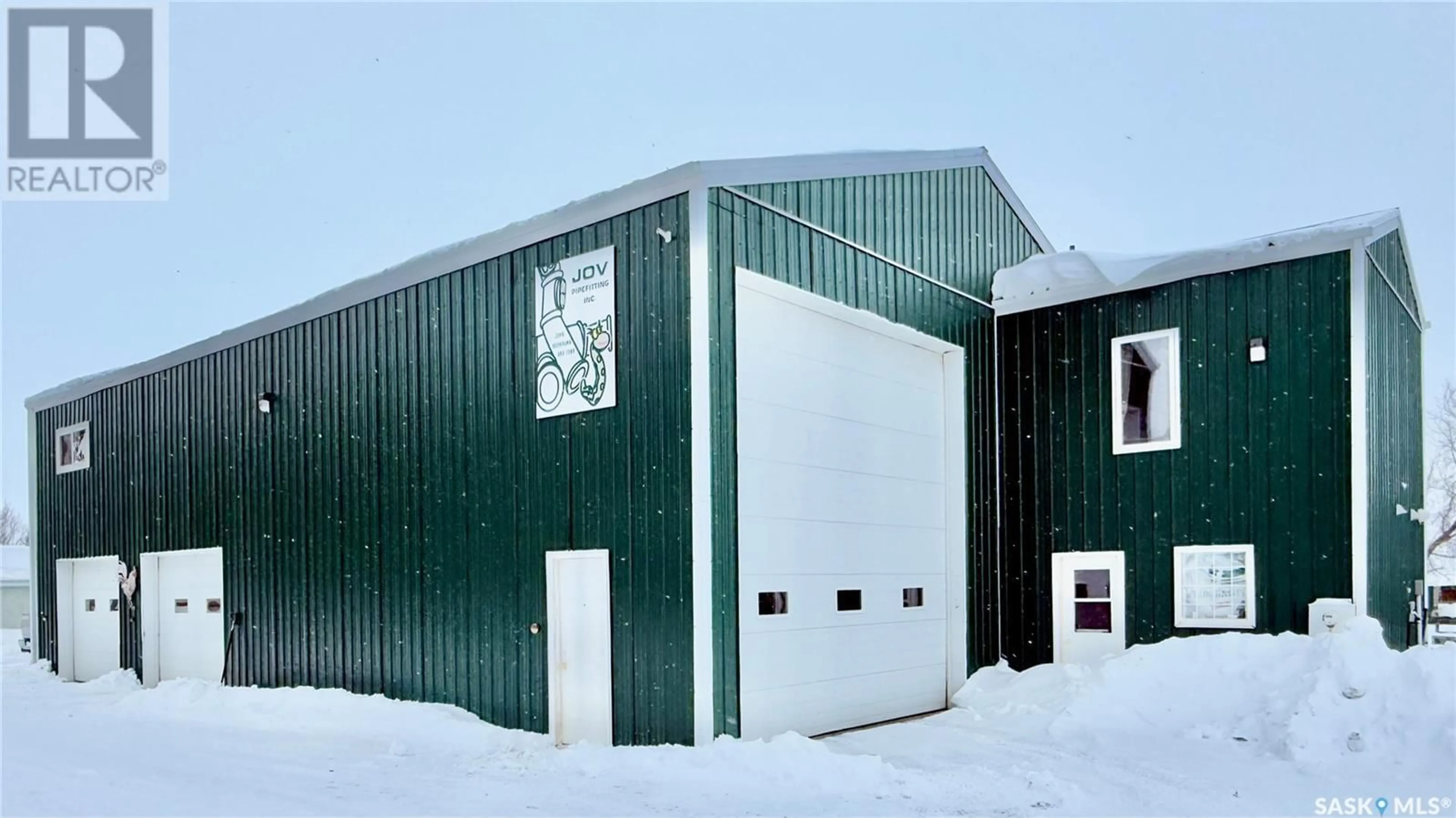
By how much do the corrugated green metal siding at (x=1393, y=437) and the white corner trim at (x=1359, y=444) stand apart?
0.50 ft

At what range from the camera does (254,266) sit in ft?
232

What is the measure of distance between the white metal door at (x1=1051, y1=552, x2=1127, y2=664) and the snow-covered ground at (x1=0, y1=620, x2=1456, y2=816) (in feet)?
2.93

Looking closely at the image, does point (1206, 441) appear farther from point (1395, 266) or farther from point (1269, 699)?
point (1395, 266)

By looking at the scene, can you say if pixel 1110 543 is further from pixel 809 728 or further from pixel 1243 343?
pixel 809 728

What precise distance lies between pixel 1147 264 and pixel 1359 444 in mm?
2710

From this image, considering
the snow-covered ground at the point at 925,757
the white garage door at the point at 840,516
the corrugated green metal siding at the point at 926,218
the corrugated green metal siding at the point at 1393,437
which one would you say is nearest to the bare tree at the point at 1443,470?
the corrugated green metal siding at the point at 1393,437

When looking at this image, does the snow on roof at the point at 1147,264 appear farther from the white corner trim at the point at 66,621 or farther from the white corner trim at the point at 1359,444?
the white corner trim at the point at 66,621

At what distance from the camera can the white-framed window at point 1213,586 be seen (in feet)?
33.4

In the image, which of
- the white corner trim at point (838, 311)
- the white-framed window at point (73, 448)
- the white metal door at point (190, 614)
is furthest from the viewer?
the white-framed window at point (73, 448)

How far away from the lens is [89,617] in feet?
50.9

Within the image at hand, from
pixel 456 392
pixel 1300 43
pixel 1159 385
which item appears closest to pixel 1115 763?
pixel 1159 385

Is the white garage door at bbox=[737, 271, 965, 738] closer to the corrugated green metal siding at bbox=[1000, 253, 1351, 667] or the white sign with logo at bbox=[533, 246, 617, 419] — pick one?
the corrugated green metal siding at bbox=[1000, 253, 1351, 667]

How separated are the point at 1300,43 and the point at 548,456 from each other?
90.0ft

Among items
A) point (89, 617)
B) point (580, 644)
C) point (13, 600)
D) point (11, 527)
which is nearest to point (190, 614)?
point (89, 617)
